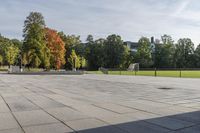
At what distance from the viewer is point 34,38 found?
68062 mm

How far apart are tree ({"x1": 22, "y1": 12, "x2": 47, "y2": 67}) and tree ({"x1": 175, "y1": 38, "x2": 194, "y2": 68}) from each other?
4448 cm

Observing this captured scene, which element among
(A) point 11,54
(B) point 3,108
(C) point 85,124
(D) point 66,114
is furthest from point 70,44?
(C) point 85,124

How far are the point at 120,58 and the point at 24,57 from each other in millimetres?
32389

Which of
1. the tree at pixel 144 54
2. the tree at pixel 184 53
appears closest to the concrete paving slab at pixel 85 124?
the tree at pixel 144 54

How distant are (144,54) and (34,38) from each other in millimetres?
35030

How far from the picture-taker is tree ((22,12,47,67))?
67.9 m

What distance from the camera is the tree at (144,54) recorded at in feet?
289

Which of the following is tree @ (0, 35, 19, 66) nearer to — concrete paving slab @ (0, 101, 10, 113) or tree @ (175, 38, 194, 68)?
tree @ (175, 38, 194, 68)

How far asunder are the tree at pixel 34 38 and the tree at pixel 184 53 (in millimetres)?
44481

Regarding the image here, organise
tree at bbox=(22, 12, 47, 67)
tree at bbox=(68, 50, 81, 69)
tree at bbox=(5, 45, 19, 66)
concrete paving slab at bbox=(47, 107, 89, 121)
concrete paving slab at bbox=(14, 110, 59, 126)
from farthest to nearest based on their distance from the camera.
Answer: tree at bbox=(5, 45, 19, 66), tree at bbox=(68, 50, 81, 69), tree at bbox=(22, 12, 47, 67), concrete paving slab at bbox=(47, 107, 89, 121), concrete paving slab at bbox=(14, 110, 59, 126)

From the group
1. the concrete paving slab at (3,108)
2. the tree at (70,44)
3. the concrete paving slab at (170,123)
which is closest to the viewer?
the concrete paving slab at (170,123)

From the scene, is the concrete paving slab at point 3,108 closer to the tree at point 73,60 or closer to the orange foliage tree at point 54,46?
the orange foliage tree at point 54,46

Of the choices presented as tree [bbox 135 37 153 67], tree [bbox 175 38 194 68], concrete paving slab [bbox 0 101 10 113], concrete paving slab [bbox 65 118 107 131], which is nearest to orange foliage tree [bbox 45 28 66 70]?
tree [bbox 135 37 153 67]

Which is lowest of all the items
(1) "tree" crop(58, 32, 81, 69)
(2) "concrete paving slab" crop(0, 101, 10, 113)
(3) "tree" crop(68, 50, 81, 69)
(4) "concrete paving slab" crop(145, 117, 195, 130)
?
(4) "concrete paving slab" crop(145, 117, 195, 130)
